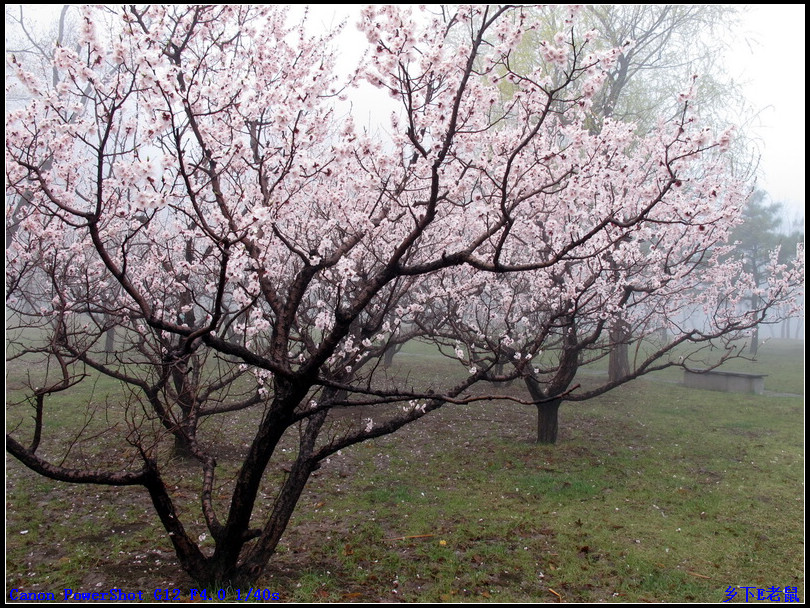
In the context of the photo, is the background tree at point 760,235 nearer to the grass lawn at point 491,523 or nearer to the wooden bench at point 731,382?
the wooden bench at point 731,382

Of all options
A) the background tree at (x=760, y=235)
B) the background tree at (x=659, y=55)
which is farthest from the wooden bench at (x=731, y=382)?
the background tree at (x=760, y=235)

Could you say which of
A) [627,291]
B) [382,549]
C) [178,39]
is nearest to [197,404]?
[382,549]

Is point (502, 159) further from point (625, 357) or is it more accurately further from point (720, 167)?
point (625, 357)

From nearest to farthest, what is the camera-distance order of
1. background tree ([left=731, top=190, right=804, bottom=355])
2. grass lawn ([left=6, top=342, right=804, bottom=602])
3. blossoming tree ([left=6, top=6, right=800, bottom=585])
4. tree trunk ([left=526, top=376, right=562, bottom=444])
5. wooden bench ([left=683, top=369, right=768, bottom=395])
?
1. blossoming tree ([left=6, top=6, right=800, bottom=585])
2. grass lawn ([left=6, top=342, right=804, bottom=602])
3. tree trunk ([left=526, top=376, right=562, bottom=444])
4. wooden bench ([left=683, top=369, right=768, bottom=395])
5. background tree ([left=731, top=190, right=804, bottom=355])

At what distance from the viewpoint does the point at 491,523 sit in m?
6.98

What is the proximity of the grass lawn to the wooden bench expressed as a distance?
660 centimetres

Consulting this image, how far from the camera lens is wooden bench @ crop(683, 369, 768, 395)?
1769 cm

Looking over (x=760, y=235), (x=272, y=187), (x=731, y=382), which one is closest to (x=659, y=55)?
(x=731, y=382)

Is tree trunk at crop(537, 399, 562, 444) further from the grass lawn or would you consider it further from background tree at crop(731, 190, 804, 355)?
background tree at crop(731, 190, 804, 355)

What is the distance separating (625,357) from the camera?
17500mm

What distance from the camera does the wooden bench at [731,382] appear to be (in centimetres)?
1769

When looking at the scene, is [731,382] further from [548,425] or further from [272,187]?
[272,187]

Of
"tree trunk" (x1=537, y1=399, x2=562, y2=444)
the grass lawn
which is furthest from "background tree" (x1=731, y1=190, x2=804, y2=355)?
"tree trunk" (x1=537, y1=399, x2=562, y2=444)

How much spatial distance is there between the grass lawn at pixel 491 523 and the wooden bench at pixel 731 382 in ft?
21.7
